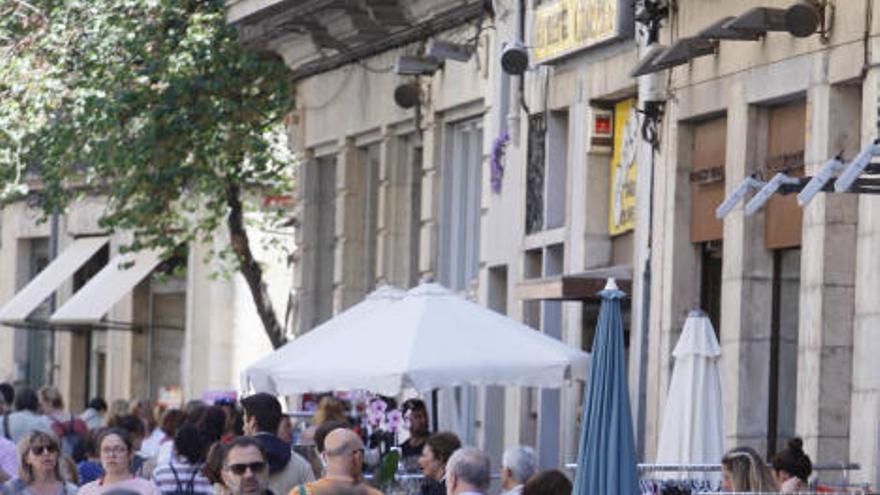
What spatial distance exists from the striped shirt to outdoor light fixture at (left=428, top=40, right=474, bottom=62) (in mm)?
13109

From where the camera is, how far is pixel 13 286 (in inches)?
2144

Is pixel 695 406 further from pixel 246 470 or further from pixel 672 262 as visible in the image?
pixel 246 470

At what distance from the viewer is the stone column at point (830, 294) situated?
70.7 feet

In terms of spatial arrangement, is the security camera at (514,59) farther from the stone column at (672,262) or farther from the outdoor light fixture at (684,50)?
the outdoor light fixture at (684,50)

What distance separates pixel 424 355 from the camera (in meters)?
22.3

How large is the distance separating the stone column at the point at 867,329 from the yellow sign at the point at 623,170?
5844 mm

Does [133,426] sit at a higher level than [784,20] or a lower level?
lower

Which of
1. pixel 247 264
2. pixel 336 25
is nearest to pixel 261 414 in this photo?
pixel 336 25

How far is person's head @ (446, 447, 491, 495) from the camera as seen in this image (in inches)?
612

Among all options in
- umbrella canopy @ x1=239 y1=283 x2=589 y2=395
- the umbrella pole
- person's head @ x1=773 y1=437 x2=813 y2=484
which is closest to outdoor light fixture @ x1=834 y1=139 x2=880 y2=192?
person's head @ x1=773 y1=437 x2=813 y2=484

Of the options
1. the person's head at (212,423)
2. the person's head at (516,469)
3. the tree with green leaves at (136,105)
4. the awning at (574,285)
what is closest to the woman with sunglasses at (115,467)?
the person's head at (212,423)

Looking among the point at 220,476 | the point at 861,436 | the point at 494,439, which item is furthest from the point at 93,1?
the point at 220,476

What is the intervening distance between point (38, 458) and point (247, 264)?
1720 centimetres

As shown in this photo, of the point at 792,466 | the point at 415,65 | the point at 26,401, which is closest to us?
the point at 792,466
